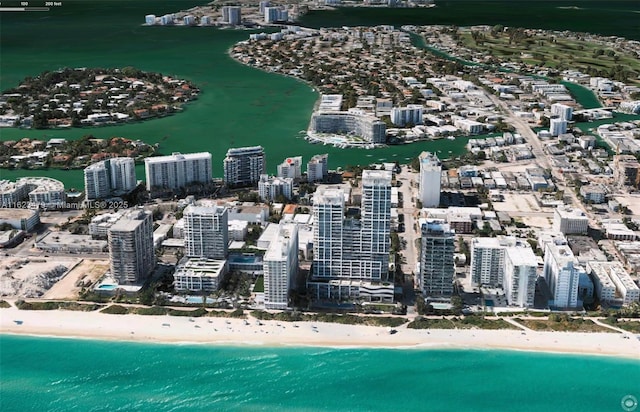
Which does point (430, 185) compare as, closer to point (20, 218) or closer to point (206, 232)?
point (206, 232)

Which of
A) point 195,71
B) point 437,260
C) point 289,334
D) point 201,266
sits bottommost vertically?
point 289,334

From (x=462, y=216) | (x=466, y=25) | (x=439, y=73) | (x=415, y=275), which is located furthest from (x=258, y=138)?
(x=466, y=25)

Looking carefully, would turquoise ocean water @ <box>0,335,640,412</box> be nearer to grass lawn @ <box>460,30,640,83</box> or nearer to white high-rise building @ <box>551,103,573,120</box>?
white high-rise building @ <box>551,103,573,120</box>

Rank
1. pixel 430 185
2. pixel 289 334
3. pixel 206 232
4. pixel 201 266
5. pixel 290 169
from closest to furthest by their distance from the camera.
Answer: pixel 289 334
pixel 201 266
pixel 206 232
pixel 430 185
pixel 290 169

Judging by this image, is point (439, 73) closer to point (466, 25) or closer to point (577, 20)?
point (466, 25)

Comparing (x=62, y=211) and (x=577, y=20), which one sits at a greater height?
(x=577, y=20)

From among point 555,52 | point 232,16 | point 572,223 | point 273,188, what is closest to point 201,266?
point 273,188
